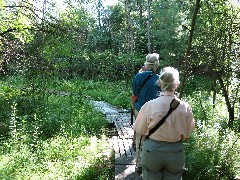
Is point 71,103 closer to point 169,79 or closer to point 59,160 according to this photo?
point 59,160

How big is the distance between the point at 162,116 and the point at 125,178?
2.35 metres

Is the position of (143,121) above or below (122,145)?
above

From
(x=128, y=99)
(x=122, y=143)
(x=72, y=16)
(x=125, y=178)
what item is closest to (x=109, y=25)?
(x=128, y=99)

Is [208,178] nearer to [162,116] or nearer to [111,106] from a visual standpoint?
[162,116]

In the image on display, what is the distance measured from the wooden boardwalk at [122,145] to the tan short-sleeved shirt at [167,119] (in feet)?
7.04

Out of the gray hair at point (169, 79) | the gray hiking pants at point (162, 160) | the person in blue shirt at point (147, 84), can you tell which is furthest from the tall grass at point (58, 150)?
the gray hair at point (169, 79)

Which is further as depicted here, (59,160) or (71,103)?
(71,103)

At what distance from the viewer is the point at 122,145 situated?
7.23 meters

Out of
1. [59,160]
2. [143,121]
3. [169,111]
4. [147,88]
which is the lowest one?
[59,160]

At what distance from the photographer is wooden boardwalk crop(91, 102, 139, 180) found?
5520mm

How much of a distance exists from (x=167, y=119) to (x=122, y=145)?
4087 mm

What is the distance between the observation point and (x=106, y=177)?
5.55 metres

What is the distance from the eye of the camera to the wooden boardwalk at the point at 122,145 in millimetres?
5520

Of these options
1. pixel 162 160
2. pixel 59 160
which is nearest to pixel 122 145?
pixel 59 160
